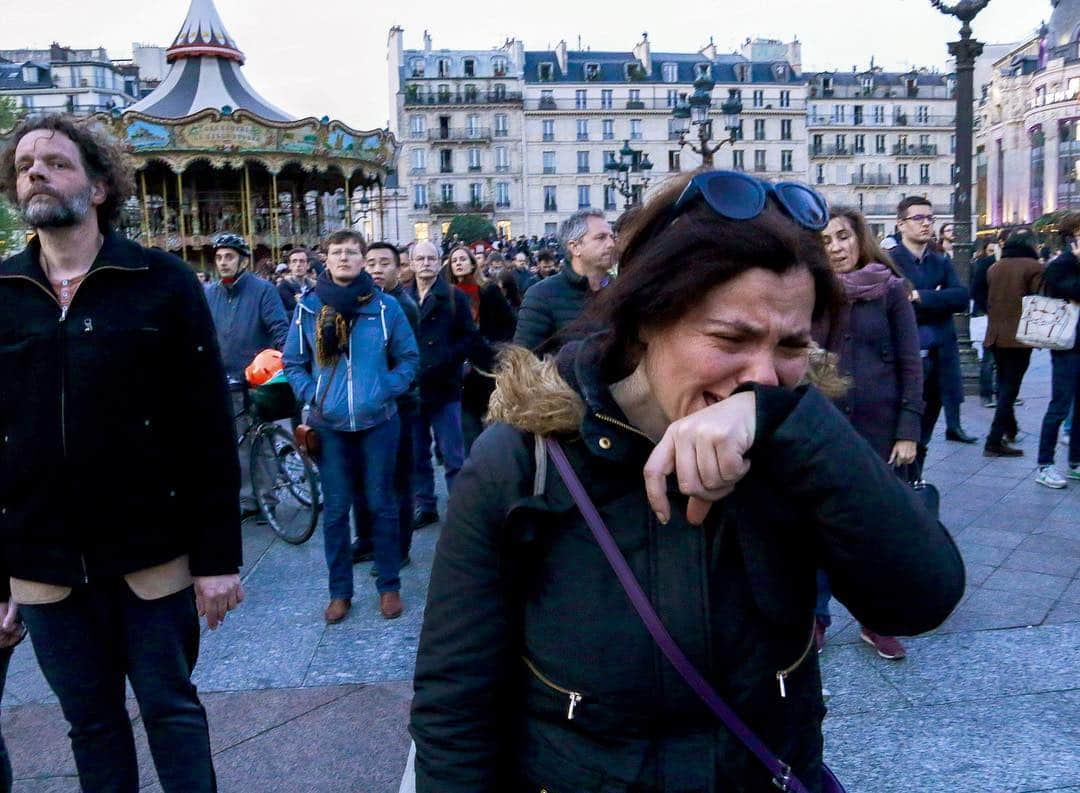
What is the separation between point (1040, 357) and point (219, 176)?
72.5 feet

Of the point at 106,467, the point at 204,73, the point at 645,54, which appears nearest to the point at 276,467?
the point at 106,467

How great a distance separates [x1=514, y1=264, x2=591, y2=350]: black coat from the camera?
16.8 ft

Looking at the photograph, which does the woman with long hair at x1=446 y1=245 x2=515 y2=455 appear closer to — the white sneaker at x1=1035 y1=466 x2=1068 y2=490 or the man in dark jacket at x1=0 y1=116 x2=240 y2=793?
the white sneaker at x1=1035 y1=466 x2=1068 y2=490

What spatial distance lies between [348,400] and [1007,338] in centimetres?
578

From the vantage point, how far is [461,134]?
2687 inches

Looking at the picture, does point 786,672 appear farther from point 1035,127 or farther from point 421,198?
point 1035,127

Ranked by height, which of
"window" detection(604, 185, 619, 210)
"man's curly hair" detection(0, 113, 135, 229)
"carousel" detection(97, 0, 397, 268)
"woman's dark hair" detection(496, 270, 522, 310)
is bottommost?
"woman's dark hair" detection(496, 270, 522, 310)

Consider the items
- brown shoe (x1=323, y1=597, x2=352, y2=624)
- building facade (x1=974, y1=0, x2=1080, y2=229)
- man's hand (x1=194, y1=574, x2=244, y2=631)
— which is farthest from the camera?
building facade (x1=974, y1=0, x2=1080, y2=229)

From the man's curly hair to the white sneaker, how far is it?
6471mm

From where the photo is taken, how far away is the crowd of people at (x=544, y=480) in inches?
51.2

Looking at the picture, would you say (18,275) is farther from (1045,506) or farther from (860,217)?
(1045,506)

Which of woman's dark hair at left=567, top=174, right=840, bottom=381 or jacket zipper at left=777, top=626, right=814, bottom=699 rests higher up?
woman's dark hair at left=567, top=174, right=840, bottom=381

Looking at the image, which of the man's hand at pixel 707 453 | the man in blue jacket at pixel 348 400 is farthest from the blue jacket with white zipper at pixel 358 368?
the man's hand at pixel 707 453

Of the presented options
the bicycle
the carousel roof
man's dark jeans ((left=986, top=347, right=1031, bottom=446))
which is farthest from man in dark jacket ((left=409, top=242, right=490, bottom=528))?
the carousel roof
